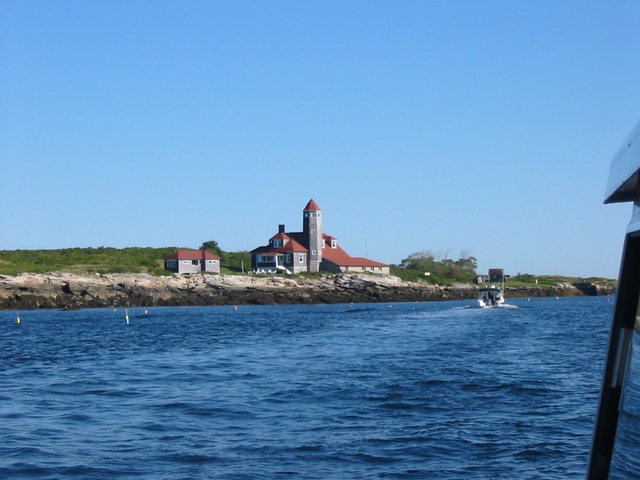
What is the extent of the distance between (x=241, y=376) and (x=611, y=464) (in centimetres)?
2440

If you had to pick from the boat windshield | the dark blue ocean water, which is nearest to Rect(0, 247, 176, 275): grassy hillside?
the dark blue ocean water

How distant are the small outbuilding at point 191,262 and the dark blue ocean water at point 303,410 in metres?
82.2

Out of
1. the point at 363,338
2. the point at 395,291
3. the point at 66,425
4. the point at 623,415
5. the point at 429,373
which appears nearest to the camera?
the point at 623,415

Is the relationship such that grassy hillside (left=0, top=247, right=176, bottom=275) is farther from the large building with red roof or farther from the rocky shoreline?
the large building with red roof

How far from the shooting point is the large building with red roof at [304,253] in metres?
129

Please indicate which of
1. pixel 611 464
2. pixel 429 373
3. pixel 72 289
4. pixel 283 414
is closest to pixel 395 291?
pixel 72 289

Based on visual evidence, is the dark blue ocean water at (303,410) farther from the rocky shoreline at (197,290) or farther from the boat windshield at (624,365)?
the rocky shoreline at (197,290)

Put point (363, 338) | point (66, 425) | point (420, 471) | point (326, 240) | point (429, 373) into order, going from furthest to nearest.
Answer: point (326, 240) < point (363, 338) < point (429, 373) < point (66, 425) < point (420, 471)

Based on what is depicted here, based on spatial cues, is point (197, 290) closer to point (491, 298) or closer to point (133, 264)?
point (133, 264)

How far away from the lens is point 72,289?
103 metres

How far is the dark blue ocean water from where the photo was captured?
49.1 feet

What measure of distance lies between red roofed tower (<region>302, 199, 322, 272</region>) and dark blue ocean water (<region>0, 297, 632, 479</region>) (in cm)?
8864

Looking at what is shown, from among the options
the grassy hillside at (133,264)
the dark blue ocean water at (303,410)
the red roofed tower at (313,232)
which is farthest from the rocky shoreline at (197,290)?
the dark blue ocean water at (303,410)

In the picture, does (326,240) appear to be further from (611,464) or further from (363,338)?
(611,464)
